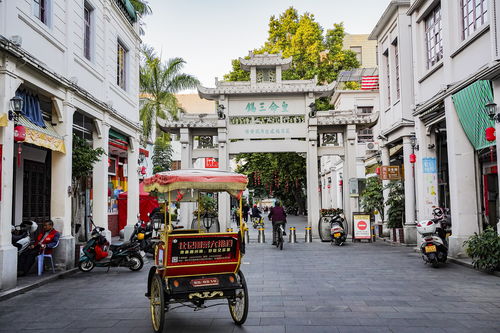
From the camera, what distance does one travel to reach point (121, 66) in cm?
1738

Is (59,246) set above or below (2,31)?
below

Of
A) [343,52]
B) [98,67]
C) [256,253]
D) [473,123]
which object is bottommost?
[256,253]

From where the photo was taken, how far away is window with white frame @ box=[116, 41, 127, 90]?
17.0m

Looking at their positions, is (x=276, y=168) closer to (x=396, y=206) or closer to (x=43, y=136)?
(x=396, y=206)

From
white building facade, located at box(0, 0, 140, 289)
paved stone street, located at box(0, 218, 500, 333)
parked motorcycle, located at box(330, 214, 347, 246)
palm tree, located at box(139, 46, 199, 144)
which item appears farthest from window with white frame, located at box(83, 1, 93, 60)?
palm tree, located at box(139, 46, 199, 144)

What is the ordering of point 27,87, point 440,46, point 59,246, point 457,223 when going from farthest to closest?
point 440,46
point 457,223
point 59,246
point 27,87

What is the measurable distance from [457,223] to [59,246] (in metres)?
10.4

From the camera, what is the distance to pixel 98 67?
14.1m

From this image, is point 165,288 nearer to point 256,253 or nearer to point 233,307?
point 233,307

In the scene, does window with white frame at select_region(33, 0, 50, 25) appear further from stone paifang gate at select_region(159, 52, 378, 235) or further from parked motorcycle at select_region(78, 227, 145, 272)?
stone paifang gate at select_region(159, 52, 378, 235)

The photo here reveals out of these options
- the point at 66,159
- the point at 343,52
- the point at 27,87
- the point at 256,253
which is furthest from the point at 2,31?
the point at 343,52

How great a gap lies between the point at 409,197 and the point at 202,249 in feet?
37.8

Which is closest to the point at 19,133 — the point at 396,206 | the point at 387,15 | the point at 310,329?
the point at 310,329

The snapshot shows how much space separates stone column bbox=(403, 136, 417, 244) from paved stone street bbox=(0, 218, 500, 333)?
15.0 feet
